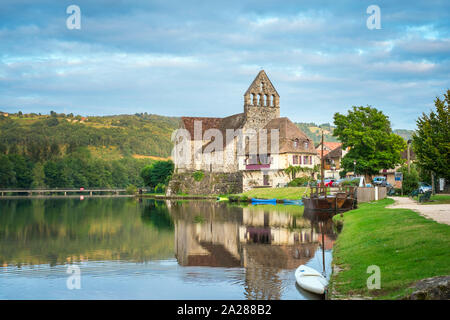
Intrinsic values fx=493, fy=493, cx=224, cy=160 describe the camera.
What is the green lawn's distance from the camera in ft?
221

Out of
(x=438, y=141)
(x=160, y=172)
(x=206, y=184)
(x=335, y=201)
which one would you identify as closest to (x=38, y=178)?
(x=160, y=172)

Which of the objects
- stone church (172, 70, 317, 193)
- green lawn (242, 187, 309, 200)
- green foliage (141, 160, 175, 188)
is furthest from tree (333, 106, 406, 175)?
green foliage (141, 160, 175, 188)

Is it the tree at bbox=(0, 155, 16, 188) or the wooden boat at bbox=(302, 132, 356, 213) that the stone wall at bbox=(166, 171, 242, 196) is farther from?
the tree at bbox=(0, 155, 16, 188)

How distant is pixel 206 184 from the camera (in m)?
91.8

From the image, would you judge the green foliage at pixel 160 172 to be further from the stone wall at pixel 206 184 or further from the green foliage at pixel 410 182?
the green foliage at pixel 410 182

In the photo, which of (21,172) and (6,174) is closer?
(6,174)

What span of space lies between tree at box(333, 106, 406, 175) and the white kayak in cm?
5022

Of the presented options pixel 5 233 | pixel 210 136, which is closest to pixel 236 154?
pixel 210 136

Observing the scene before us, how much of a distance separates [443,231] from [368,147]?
48563mm

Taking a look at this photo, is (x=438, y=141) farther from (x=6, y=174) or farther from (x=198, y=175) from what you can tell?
(x=6, y=174)

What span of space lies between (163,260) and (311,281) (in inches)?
336

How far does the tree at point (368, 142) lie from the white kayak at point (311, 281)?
50215 mm

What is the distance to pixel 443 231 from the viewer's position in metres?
17.7
